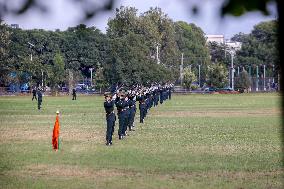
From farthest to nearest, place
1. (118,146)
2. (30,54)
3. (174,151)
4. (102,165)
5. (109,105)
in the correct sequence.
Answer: (30,54) → (109,105) → (118,146) → (174,151) → (102,165)

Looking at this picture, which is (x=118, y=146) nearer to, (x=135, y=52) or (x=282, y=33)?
(x=282, y=33)

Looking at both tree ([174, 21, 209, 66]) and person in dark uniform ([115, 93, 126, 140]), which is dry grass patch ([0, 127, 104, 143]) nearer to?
person in dark uniform ([115, 93, 126, 140])

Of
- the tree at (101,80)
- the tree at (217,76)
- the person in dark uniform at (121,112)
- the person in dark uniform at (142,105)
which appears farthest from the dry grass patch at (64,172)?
the tree at (217,76)

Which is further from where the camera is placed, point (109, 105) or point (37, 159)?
point (109, 105)

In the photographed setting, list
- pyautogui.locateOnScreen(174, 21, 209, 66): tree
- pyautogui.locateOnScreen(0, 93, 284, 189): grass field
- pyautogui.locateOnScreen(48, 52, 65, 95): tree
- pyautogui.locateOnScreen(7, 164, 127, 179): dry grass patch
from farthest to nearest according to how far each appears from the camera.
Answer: pyautogui.locateOnScreen(174, 21, 209, 66): tree
pyautogui.locateOnScreen(48, 52, 65, 95): tree
pyautogui.locateOnScreen(7, 164, 127, 179): dry grass patch
pyautogui.locateOnScreen(0, 93, 284, 189): grass field

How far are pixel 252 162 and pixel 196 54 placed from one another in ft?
407

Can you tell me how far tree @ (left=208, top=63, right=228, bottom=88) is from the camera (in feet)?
365

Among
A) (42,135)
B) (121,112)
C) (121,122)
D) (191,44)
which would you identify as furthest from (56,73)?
(121,122)

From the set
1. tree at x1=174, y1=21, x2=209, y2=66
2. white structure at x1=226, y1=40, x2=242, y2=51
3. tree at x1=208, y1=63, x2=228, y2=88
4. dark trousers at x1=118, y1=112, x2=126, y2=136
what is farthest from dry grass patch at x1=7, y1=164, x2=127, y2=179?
white structure at x1=226, y1=40, x2=242, y2=51

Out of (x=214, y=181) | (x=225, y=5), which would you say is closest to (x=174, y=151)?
(x=214, y=181)

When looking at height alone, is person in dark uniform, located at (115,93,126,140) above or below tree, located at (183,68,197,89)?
below

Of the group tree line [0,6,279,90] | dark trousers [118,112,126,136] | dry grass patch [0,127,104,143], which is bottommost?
dry grass patch [0,127,104,143]

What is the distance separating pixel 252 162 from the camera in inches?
693

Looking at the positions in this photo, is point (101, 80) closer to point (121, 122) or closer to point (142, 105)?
point (142, 105)
